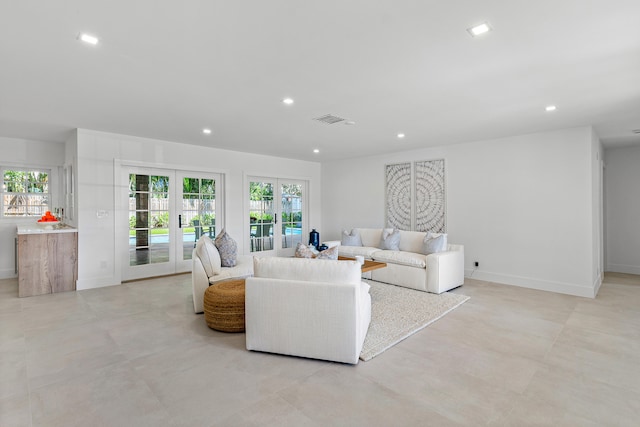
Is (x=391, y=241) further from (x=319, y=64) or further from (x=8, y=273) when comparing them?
(x=8, y=273)

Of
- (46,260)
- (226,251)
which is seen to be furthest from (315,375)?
(46,260)

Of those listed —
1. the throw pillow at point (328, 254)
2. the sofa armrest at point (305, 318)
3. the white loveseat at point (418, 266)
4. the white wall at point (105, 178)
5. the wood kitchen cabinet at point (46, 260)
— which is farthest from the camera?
the white wall at point (105, 178)

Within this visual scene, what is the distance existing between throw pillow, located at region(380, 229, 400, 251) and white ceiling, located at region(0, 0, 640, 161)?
2065 millimetres

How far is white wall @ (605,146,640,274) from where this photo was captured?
19.7ft

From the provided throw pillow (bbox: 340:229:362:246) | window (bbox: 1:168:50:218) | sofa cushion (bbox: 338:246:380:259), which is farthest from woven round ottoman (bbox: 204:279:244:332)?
window (bbox: 1:168:50:218)

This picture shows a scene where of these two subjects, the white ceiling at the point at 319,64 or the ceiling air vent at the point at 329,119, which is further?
the ceiling air vent at the point at 329,119

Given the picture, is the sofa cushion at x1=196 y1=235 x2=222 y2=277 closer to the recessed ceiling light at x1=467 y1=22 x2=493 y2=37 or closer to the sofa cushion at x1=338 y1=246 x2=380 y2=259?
the sofa cushion at x1=338 y1=246 x2=380 y2=259

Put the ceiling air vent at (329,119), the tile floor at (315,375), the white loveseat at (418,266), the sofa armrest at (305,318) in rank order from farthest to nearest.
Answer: the white loveseat at (418,266) → the ceiling air vent at (329,119) → the sofa armrest at (305,318) → the tile floor at (315,375)

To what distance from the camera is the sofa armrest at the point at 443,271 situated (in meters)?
4.55

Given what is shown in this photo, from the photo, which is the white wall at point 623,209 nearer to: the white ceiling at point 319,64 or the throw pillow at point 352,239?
the white ceiling at point 319,64

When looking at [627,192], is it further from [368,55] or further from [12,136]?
[12,136]

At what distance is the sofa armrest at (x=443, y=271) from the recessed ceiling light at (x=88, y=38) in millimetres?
4407

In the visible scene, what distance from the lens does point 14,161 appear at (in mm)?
5562

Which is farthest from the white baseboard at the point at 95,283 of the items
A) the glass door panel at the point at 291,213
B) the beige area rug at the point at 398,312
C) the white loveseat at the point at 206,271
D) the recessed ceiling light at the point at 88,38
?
the beige area rug at the point at 398,312
